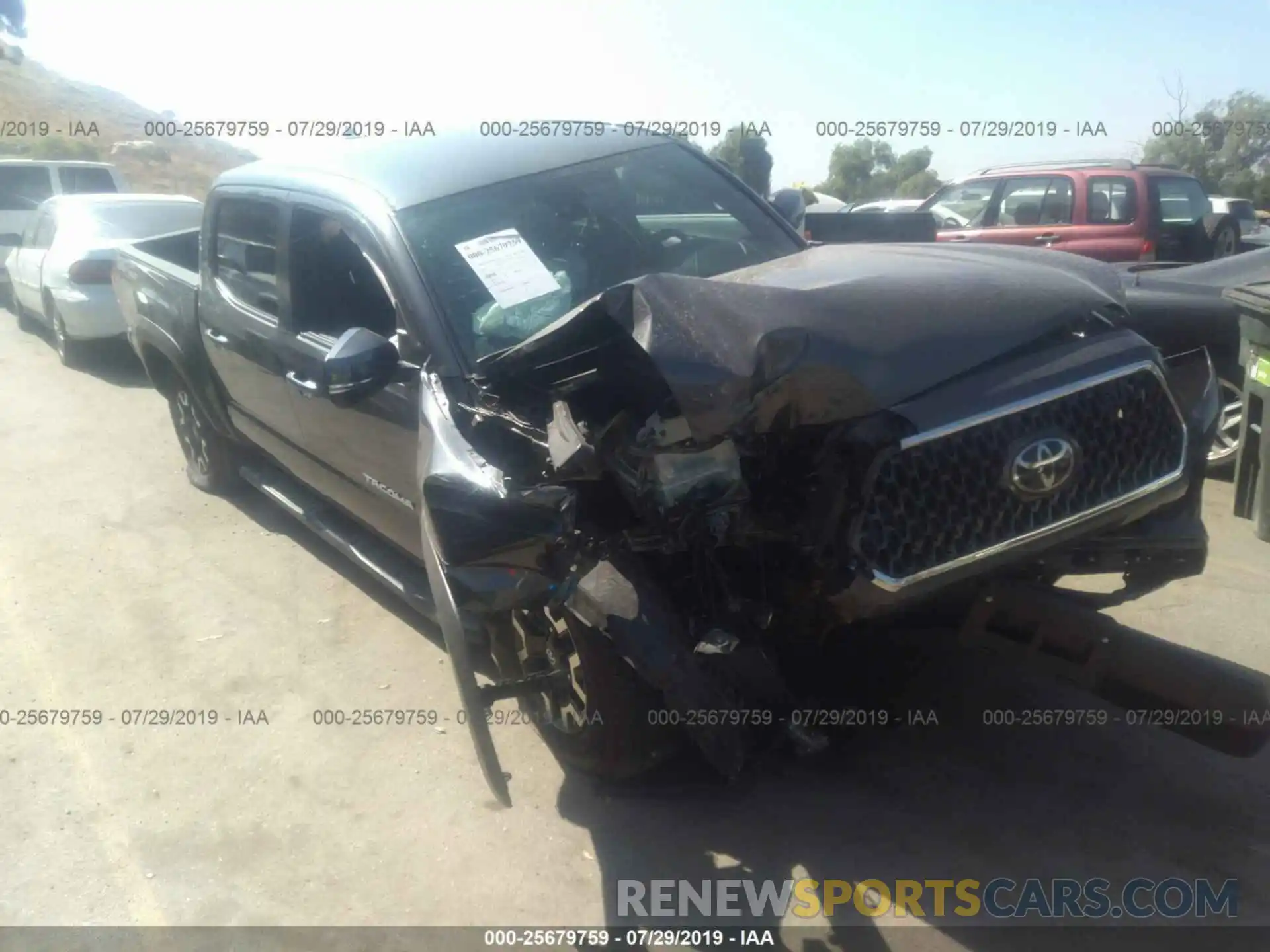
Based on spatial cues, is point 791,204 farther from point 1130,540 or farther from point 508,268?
point 1130,540

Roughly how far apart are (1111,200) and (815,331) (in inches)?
299

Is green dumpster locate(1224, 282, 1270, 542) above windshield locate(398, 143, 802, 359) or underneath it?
underneath

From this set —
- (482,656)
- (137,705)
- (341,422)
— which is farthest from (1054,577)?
(137,705)

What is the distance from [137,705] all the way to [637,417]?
2.71 meters

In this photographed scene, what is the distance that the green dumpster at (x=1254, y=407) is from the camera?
15.3ft

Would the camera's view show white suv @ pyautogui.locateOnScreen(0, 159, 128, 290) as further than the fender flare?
Yes

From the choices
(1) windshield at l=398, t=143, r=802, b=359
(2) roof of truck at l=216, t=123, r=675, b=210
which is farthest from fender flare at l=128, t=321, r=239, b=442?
(1) windshield at l=398, t=143, r=802, b=359

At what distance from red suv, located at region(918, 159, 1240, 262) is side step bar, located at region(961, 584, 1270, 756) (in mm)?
6372

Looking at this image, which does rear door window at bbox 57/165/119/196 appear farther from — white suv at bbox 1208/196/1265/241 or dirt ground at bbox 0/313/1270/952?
white suv at bbox 1208/196/1265/241

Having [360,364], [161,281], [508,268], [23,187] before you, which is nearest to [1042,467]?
[508,268]

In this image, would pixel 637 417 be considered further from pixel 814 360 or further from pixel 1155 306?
pixel 1155 306

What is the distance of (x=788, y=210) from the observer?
4.45m

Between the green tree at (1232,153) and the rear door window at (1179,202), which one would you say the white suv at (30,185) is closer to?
the rear door window at (1179,202)

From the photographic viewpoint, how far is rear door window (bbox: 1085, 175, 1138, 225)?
870 cm
